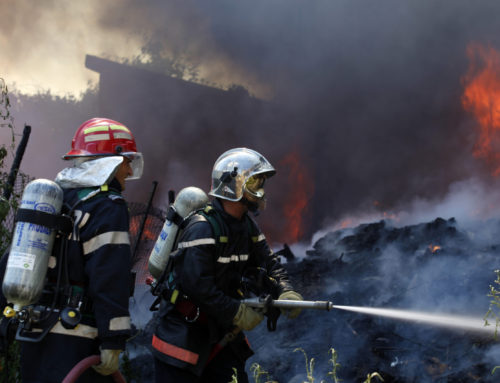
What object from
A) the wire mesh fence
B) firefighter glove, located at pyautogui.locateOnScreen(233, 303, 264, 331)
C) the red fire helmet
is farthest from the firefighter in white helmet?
the wire mesh fence

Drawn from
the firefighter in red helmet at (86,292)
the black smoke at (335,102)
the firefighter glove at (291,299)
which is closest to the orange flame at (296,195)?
the black smoke at (335,102)

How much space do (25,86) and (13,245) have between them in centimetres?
1641

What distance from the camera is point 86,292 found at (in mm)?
2689

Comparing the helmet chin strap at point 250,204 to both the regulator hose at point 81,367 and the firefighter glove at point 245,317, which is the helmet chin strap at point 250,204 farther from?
the regulator hose at point 81,367

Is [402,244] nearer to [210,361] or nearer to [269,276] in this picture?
[269,276]

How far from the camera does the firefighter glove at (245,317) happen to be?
2.93m

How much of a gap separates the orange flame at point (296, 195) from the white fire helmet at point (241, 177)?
42.5 ft

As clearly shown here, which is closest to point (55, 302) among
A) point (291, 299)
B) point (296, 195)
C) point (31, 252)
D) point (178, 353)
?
point (31, 252)

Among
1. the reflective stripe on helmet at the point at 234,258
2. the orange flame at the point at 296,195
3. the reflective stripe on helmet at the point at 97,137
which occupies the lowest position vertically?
the reflective stripe on helmet at the point at 234,258

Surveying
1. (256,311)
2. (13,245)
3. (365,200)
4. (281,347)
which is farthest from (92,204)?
(365,200)

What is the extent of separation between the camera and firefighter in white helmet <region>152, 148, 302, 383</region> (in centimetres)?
289

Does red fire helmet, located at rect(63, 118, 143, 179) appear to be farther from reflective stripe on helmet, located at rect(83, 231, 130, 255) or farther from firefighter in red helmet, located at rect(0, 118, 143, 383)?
reflective stripe on helmet, located at rect(83, 231, 130, 255)

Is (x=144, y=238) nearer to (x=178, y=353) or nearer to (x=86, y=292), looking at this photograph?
(x=178, y=353)

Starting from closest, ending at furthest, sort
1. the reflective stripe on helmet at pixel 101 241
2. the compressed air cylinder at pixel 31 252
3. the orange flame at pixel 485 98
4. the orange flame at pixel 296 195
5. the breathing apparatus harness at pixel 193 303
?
the compressed air cylinder at pixel 31 252 → the reflective stripe on helmet at pixel 101 241 → the breathing apparatus harness at pixel 193 303 → the orange flame at pixel 485 98 → the orange flame at pixel 296 195
